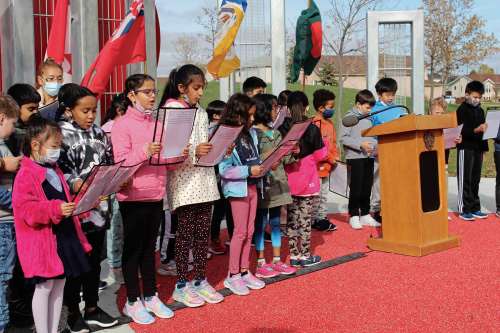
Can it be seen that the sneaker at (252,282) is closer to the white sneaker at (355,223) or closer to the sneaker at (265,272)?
the sneaker at (265,272)

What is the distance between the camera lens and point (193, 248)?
467 centimetres

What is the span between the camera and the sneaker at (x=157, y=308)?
169 inches

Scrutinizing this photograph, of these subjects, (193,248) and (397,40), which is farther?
(397,40)

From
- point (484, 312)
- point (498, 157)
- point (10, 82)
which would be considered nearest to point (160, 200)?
point (484, 312)

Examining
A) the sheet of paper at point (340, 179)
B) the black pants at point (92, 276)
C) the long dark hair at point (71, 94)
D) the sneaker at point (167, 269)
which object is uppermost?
the long dark hair at point (71, 94)

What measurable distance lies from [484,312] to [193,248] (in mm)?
2218

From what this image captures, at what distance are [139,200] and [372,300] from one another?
1930 mm

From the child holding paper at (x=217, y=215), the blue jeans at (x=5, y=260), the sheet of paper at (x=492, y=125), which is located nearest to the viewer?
the blue jeans at (x=5, y=260)

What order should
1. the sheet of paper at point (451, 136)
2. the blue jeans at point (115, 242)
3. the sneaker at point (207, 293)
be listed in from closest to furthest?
the sneaker at point (207, 293), the blue jeans at point (115, 242), the sheet of paper at point (451, 136)

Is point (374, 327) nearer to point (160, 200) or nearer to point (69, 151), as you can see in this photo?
point (160, 200)

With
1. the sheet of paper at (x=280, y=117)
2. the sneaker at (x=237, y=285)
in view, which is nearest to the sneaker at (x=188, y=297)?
the sneaker at (x=237, y=285)

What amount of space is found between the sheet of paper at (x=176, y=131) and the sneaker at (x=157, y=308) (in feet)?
3.70

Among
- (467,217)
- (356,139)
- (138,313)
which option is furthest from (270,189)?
(467,217)

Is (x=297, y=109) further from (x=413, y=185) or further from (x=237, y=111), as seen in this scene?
(x=413, y=185)
